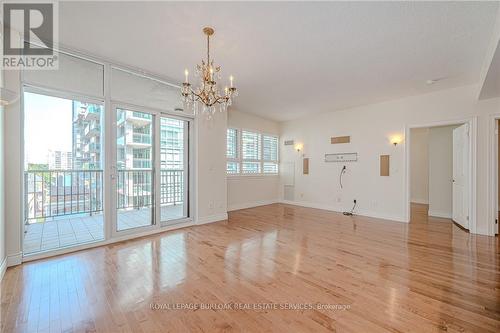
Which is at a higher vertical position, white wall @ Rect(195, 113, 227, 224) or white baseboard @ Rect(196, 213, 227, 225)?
white wall @ Rect(195, 113, 227, 224)

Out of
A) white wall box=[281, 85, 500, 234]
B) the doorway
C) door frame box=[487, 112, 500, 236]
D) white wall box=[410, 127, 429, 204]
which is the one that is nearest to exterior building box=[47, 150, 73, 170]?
white wall box=[281, 85, 500, 234]

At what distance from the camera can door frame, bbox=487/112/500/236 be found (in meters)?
3.98

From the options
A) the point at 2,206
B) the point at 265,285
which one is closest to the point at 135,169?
the point at 2,206

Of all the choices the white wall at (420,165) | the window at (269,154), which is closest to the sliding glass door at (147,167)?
the window at (269,154)

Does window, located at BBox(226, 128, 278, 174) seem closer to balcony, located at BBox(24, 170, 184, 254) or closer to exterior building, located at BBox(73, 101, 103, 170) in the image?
balcony, located at BBox(24, 170, 184, 254)

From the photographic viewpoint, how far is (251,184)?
689 centimetres

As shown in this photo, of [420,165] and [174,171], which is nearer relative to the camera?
[174,171]

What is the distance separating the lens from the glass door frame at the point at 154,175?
353 centimetres

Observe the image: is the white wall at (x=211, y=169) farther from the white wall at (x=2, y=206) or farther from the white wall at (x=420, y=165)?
the white wall at (x=420, y=165)

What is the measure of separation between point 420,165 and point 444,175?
200cm

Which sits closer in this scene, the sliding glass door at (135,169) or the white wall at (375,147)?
the sliding glass door at (135,169)

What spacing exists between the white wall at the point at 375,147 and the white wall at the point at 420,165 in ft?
9.02

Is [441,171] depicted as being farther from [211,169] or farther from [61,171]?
[61,171]

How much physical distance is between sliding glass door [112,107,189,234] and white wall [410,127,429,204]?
753cm
